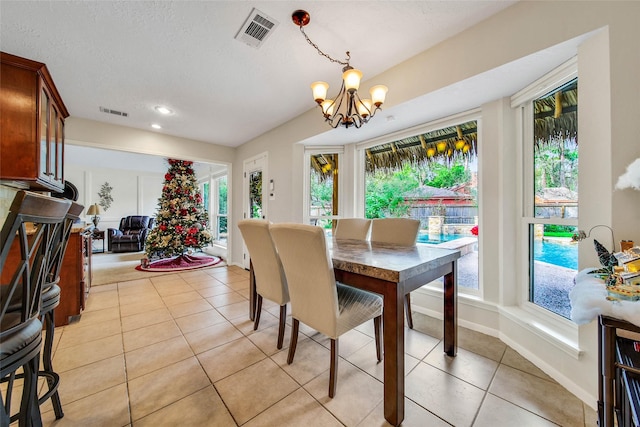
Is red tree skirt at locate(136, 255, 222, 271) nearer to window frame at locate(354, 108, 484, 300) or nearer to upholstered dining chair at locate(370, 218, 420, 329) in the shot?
window frame at locate(354, 108, 484, 300)

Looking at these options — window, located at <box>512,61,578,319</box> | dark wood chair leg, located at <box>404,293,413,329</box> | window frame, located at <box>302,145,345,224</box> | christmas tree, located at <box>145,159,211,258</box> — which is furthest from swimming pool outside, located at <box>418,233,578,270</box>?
christmas tree, located at <box>145,159,211,258</box>

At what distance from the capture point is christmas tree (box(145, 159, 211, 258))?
471 centimetres

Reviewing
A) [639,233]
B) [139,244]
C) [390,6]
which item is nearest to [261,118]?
[390,6]

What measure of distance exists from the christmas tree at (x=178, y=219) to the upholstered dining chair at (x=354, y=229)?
3.42m

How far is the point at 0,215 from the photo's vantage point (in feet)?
8.11

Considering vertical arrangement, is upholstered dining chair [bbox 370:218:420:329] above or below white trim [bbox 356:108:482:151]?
below

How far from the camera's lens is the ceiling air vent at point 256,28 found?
5.47 ft

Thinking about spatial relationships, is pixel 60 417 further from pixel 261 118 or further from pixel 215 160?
pixel 215 160

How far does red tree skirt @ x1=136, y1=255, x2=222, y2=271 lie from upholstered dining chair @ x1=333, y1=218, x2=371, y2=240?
3.19 meters

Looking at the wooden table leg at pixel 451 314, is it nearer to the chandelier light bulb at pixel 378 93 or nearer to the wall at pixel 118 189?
the chandelier light bulb at pixel 378 93

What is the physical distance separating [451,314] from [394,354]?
83cm

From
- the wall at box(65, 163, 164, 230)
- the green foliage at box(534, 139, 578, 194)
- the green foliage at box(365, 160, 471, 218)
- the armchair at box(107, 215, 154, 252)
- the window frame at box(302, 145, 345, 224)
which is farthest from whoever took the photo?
the wall at box(65, 163, 164, 230)

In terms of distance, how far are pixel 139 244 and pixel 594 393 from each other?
26.3 feet

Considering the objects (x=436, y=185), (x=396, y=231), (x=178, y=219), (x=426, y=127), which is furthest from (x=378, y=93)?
(x=178, y=219)
